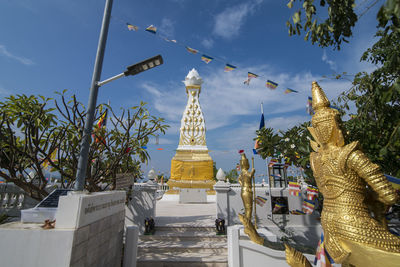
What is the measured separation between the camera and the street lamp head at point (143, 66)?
351 cm

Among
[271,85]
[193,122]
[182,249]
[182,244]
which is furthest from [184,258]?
[193,122]

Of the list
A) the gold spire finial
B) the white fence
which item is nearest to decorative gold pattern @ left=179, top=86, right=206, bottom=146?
the white fence

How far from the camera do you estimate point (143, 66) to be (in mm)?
3572

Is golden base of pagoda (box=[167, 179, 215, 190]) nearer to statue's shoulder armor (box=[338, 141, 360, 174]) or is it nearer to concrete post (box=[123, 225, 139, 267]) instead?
concrete post (box=[123, 225, 139, 267])

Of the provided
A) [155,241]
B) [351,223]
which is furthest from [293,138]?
[155,241]

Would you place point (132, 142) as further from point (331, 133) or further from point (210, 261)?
point (331, 133)

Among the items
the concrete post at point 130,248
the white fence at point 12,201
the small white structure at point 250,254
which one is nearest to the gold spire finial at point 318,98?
the small white structure at point 250,254

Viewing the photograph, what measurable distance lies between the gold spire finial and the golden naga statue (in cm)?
8

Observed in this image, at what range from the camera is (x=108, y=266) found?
3811 mm

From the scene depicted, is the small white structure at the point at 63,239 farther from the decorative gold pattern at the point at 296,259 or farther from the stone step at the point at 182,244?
the decorative gold pattern at the point at 296,259

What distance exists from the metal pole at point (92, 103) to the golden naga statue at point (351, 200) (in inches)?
138

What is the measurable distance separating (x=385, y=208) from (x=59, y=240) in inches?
154

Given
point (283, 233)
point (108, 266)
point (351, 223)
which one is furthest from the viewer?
point (283, 233)

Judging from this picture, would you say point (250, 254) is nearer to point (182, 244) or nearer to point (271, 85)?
point (182, 244)
